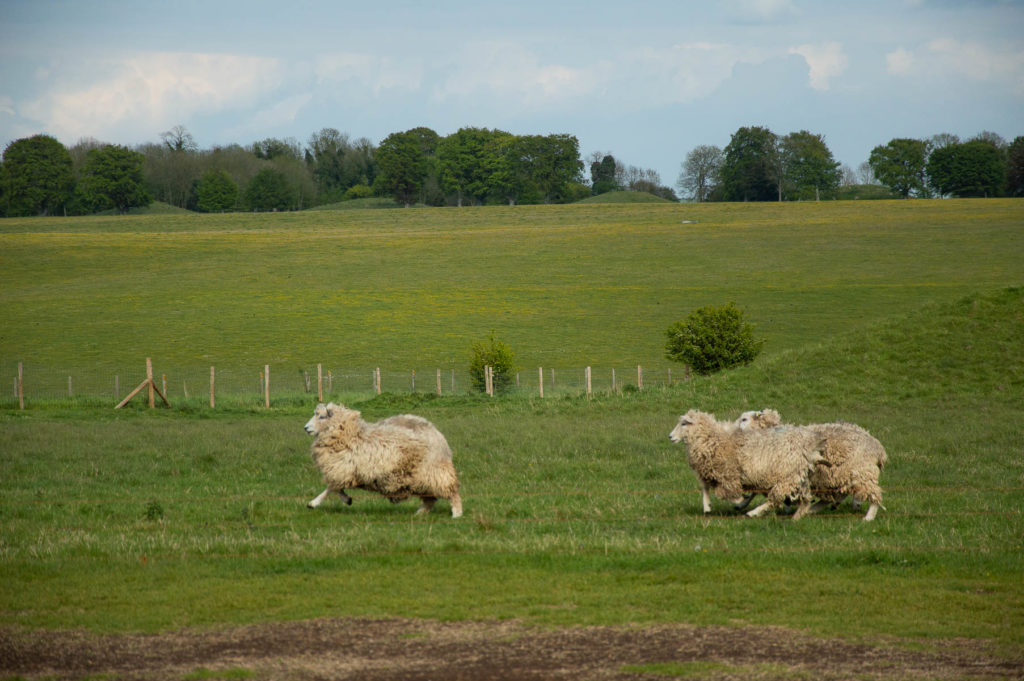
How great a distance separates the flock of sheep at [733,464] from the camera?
15.2 meters

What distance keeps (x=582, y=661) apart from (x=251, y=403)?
118 feet

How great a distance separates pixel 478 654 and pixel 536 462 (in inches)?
522

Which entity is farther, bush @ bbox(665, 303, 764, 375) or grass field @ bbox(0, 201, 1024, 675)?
bush @ bbox(665, 303, 764, 375)

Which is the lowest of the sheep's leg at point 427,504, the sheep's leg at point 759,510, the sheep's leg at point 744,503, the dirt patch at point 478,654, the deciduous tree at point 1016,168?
the sheep's leg at point 744,503

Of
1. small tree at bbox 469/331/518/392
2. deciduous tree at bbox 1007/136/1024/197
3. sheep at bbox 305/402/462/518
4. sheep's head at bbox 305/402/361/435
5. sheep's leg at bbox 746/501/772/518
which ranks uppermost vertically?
deciduous tree at bbox 1007/136/1024/197

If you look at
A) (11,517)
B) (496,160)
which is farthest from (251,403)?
(496,160)

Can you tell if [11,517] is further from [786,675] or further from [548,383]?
[548,383]

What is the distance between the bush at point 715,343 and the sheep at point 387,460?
1394 inches

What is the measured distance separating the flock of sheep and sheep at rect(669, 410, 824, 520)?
0.02 m

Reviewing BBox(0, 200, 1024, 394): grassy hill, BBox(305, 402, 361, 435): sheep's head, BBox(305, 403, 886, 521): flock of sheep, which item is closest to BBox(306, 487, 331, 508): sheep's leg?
BBox(305, 403, 886, 521): flock of sheep

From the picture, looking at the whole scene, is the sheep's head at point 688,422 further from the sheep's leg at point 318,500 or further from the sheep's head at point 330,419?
the sheep's leg at point 318,500

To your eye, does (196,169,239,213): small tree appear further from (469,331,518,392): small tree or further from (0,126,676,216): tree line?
(469,331,518,392): small tree

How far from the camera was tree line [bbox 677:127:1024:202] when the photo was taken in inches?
5610

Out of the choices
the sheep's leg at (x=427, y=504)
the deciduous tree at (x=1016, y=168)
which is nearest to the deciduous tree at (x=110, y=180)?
the deciduous tree at (x=1016, y=168)
